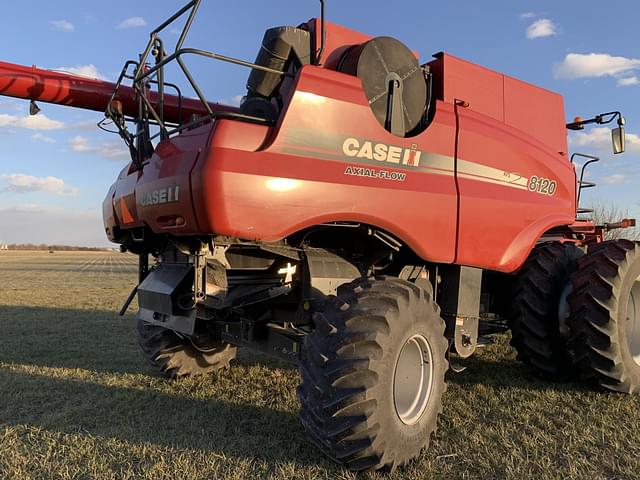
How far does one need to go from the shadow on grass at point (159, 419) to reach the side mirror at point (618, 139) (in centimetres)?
438

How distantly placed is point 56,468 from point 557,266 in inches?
171

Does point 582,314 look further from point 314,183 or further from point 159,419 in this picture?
point 159,419

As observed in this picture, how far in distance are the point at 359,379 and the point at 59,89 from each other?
3742 millimetres

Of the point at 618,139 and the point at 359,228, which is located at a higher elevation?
the point at 618,139

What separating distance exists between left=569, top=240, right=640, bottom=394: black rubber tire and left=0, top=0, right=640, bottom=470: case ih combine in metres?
0.02

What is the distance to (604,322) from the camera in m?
4.29

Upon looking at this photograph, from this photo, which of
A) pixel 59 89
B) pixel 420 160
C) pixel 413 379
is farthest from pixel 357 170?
pixel 59 89

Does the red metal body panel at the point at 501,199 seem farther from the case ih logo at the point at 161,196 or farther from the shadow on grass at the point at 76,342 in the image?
the shadow on grass at the point at 76,342

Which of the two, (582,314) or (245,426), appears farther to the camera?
(582,314)

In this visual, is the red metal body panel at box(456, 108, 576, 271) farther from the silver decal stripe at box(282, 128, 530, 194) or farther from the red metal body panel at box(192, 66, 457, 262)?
the red metal body panel at box(192, 66, 457, 262)

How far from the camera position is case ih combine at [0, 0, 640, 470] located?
2.99m

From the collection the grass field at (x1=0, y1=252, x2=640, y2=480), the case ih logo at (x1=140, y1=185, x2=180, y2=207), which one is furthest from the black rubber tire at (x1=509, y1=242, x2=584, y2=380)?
the case ih logo at (x1=140, y1=185, x2=180, y2=207)

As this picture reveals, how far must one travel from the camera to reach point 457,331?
4152 mm

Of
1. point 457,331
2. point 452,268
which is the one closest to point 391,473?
point 457,331
